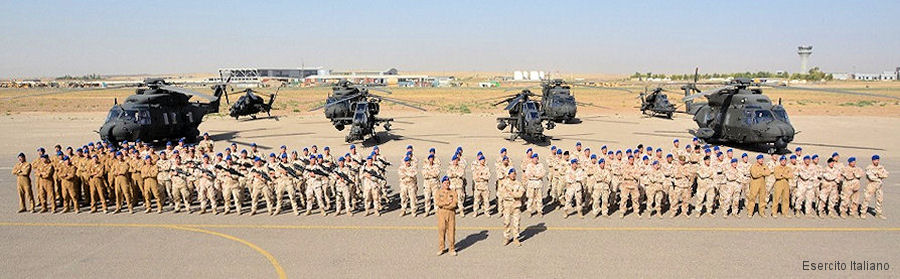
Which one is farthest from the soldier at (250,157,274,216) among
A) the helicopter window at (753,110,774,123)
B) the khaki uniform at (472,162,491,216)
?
A: the helicopter window at (753,110,774,123)

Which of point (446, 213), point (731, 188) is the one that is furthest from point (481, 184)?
point (731, 188)

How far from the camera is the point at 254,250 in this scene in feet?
26.9

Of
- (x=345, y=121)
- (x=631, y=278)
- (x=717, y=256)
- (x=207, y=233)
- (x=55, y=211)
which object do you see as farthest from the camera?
(x=345, y=121)

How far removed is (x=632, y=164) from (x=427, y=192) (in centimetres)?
388

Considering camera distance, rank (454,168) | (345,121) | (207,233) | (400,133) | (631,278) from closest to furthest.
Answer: (631,278) < (207,233) < (454,168) < (345,121) < (400,133)

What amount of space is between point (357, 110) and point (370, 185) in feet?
32.1

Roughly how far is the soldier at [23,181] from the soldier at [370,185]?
21.6ft

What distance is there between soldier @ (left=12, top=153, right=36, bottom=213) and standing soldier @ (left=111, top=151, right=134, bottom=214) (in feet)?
5.11

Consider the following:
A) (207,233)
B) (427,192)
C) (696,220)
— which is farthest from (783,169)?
(207,233)

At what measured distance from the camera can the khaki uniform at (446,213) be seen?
7.56 m

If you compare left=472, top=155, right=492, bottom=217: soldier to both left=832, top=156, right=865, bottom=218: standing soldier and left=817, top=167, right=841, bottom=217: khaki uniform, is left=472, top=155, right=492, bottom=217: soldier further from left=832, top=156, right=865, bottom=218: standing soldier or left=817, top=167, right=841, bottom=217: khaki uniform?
left=832, top=156, right=865, bottom=218: standing soldier

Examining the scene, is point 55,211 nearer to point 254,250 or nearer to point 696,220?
point 254,250

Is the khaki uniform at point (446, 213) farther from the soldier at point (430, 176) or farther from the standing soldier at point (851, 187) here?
the standing soldier at point (851, 187)

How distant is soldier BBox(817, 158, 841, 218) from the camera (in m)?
9.49
